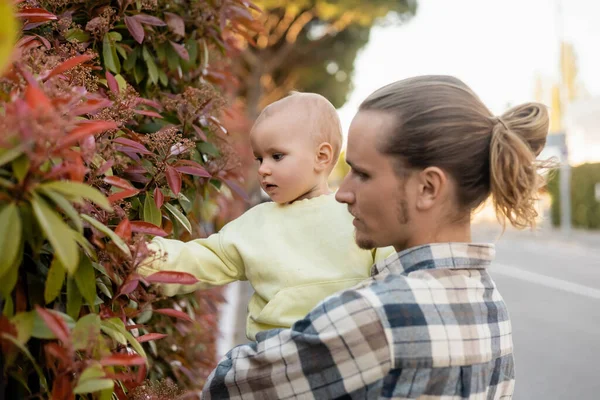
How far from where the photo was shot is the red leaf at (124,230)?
52.8 inches

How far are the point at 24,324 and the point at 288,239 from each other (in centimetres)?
98

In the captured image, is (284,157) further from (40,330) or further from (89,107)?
(40,330)

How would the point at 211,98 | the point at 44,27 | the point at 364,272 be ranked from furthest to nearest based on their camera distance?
1. the point at 211,98
2. the point at 364,272
3. the point at 44,27

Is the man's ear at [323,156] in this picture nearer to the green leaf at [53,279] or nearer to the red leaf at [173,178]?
the red leaf at [173,178]

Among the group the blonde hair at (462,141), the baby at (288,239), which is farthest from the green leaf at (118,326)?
the blonde hair at (462,141)

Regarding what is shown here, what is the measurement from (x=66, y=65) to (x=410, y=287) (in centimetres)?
79

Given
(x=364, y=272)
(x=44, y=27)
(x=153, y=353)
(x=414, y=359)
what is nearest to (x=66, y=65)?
(x=44, y=27)

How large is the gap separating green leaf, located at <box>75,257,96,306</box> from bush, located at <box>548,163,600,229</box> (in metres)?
22.6

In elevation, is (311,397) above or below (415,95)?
below

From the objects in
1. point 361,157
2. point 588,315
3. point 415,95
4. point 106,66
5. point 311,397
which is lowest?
point 588,315

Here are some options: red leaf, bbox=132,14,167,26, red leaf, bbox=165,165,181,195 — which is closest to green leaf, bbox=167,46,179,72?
red leaf, bbox=132,14,167,26

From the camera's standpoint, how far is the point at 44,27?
1.83 metres

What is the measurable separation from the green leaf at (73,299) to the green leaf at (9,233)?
27cm

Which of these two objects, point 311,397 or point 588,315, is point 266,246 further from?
point 588,315
